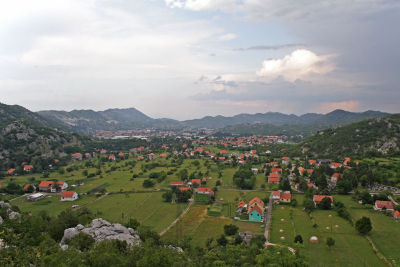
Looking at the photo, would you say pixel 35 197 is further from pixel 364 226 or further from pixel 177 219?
pixel 364 226

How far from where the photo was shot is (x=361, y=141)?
3671 inches

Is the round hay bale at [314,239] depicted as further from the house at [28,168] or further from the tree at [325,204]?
the house at [28,168]

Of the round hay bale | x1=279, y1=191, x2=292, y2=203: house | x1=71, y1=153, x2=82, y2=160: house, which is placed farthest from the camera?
x1=71, y1=153, x2=82, y2=160: house

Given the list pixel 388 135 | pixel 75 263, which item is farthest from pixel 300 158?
pixel 75 263

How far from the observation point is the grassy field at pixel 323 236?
28172 mm

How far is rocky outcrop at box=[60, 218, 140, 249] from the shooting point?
26775 millimetres

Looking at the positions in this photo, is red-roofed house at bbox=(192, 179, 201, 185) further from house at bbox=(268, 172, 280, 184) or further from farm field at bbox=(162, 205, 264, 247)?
house at bbox=(268, 172, 280, 184)

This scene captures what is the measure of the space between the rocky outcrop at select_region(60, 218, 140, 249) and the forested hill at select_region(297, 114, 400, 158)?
80771mm

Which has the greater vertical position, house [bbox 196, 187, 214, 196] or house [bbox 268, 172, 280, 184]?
house [bbox 268, 172, 280, 184]

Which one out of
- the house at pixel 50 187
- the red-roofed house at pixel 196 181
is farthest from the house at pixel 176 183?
the house at pixel 50 187

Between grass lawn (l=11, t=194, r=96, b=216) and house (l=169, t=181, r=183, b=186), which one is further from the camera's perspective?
house (l=169, t=181, r=183, b=186)

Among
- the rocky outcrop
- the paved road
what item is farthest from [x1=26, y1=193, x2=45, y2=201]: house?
the paved road

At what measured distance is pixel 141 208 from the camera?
1895 inches

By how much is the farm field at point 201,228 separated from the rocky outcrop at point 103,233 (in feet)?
20.3
